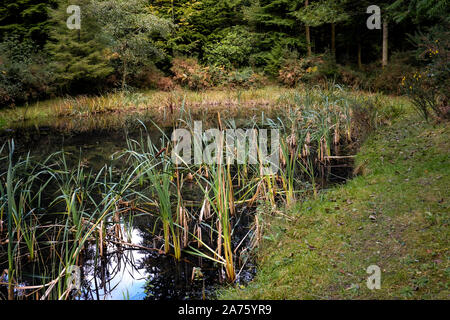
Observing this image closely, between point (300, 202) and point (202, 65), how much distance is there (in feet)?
58.8

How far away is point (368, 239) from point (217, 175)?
1484mm

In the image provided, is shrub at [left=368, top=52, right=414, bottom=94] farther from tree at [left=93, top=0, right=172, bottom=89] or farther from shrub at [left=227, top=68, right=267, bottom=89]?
tree at [left=93, top=0, right=172, bottom=89]

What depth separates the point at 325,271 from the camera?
2703 mm

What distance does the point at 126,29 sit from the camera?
17391 mm

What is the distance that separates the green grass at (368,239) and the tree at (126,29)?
14957mm

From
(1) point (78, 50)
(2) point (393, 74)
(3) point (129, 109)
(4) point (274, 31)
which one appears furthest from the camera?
(4) point (274, 31)

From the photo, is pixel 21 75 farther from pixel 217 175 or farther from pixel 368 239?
pixel 368 239

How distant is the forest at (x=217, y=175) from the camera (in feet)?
9.29

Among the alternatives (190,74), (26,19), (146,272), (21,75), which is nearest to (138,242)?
(146,272)

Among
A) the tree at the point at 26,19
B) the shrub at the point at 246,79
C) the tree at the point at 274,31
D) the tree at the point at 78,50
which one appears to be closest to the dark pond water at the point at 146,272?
the tree at the point at 78,50

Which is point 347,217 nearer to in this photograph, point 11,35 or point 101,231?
point 101,231

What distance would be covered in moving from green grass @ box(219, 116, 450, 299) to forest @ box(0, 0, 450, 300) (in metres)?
0.02

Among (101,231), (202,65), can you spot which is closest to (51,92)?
(202,65)

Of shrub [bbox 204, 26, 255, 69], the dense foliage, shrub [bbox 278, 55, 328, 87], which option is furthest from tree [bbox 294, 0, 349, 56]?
shrub [bbox 204, 26, 255, 69]
